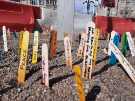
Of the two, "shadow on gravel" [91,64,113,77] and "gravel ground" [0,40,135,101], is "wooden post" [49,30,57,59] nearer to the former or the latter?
"gravel ground" [0,40,135,101]

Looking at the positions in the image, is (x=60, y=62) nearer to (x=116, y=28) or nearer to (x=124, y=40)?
(x=124, y=40)

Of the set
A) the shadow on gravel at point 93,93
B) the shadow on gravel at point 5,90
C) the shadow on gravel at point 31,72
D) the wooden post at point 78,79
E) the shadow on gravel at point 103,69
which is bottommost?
the shadow on gravel at point 93,93

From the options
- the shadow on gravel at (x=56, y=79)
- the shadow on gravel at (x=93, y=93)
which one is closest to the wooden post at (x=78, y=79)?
the shadow on gravel at (x=93, y=93)

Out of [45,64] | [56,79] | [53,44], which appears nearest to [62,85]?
[56,79]

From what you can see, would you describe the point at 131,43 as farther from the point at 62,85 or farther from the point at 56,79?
the point at 62,85

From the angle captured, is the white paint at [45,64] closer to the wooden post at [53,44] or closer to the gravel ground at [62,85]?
the gravel ground at [62,85]

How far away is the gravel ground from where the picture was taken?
22.9ft

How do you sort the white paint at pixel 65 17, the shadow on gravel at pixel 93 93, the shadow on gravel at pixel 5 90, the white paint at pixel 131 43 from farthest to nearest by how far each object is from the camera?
the white paint at pixel 65 17 → the white paint at pixel 131 43 → the shadow on gravel at pixel 5 90 → the shadow on gravel at pixel 93 93

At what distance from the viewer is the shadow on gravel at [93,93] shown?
22.7 feet

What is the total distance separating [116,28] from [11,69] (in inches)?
475

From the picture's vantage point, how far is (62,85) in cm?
750

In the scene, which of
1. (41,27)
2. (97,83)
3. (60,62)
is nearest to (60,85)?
(97,83)

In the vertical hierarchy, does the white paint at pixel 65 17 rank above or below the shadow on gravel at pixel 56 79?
above

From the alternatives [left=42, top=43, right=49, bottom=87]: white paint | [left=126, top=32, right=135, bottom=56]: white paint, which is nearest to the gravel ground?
[left=42, top=43, right=49, bottom=87]: white paint
